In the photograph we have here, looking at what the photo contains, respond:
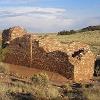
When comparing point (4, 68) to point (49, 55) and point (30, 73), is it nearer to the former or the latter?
point (30, 73)

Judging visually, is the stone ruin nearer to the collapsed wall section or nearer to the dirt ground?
the collapsed wall section

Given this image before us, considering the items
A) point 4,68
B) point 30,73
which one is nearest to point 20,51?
point 4,68

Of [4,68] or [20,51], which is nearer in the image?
[4,68]

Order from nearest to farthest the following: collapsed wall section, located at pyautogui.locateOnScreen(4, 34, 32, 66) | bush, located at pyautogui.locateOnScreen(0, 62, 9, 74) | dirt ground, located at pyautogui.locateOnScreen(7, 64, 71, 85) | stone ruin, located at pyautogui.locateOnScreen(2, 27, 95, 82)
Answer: dirt ground, located at pyautogui.locateOnScreen(7, 64, 71, 85) < stone ruin, located at pyautogui.locateOnScreen(2, 27, 95, 82) < bush, located at pyautogui.locateOnScreen(0, 62, 9, 74) < collapsed wall section, located at pyautogui.locateOnScreen(4, 34, 32, 66)

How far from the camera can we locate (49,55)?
25.8 meters

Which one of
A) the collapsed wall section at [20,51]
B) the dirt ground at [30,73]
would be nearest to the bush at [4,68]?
the dirt ground at [30,73]

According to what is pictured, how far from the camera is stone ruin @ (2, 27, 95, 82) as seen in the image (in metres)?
24.7

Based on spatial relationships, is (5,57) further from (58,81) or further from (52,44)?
(58,81)

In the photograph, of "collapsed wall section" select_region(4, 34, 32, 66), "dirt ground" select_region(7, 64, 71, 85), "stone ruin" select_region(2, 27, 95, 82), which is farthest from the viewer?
"collapsed wall section" select_region(4, 34, 32, 66)

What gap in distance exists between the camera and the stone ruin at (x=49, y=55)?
24.7 meters

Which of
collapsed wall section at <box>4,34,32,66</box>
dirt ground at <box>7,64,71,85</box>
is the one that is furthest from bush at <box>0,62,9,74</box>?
collapsed wall section at <box>4,34,32,66</box>

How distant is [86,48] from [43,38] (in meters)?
2.92

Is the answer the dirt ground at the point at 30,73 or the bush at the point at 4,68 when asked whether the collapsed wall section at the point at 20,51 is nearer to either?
the dirt ground at the point at 30,73

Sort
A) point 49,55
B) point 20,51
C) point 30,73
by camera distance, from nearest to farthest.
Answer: point 30,73, point 49,55, point 20,51
